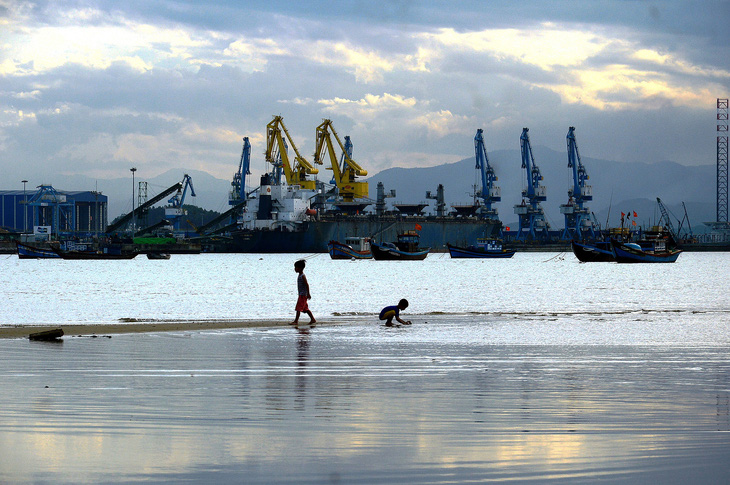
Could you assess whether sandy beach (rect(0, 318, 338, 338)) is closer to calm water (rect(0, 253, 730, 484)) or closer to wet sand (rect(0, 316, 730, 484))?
calm water (rect(0, 253, 730, 484))

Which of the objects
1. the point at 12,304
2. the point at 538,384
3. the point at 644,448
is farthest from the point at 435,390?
the point at 12,304

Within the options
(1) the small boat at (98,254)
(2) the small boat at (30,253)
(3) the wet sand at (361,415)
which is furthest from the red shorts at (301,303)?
(2) the small boat at (30,253)

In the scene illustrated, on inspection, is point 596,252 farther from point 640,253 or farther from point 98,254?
point 98,254

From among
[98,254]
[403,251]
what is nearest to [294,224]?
[98,254]

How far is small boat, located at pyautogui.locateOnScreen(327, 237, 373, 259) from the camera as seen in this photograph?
496 feet

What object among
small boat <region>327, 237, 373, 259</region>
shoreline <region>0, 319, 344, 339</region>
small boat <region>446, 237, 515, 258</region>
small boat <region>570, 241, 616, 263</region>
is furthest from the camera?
small boat <region>446, 237, 515, 258</region>

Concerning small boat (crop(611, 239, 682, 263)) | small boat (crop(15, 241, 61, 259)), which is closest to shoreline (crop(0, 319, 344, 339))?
small boat (crop(611, 239, 682, 263))

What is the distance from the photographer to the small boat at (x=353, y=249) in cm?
15112

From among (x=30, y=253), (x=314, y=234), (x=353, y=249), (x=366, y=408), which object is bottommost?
(x=30, y=253)

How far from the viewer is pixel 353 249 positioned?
152 m

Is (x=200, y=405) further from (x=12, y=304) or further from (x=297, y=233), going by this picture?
(x=297, y=233)

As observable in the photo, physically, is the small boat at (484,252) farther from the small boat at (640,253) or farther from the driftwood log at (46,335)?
the driftwood log at (46,335)

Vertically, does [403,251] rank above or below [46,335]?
above

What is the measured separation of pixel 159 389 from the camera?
1227 cm
